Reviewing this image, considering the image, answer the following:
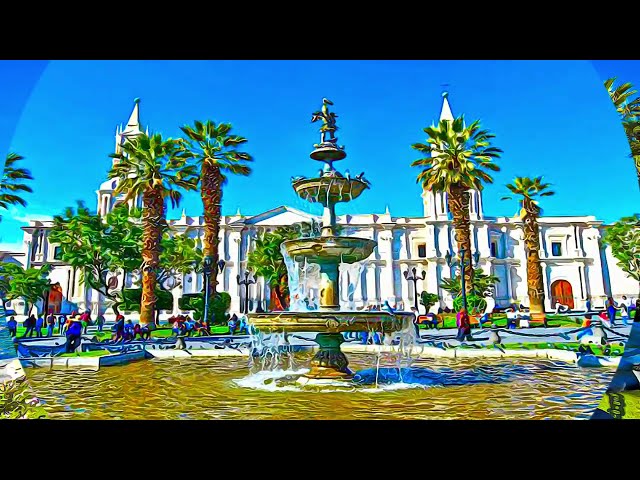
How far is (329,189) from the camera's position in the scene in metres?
9.58

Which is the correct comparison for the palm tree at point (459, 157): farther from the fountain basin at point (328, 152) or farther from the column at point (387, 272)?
the column at point (387, 272)

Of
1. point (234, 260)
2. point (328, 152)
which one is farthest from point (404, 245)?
point (328, 152)

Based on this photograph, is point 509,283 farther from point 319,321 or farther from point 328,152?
point 319,321

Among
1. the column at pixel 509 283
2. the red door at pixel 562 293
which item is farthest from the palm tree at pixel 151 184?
the red door at pixel 562 293

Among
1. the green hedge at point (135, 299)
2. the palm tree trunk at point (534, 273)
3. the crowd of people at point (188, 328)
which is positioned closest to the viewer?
the crowd of people at point (188, 328)

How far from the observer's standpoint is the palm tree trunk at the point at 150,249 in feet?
68.1

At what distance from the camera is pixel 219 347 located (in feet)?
49.8

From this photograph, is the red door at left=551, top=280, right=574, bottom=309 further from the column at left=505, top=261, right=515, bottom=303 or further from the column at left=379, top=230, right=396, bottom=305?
the column at left=379, top=230, right=396, bottom=305

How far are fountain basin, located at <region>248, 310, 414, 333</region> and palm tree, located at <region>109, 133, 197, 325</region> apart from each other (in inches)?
549

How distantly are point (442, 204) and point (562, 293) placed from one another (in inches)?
576

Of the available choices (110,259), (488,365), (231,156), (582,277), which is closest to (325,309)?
(488,365)

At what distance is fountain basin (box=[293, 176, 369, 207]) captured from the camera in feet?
31.0

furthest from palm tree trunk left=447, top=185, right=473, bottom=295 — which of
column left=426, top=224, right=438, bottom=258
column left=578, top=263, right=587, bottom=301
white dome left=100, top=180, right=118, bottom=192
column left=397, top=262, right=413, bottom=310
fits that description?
white dome left=100, top=180, right=118, bottom=192
